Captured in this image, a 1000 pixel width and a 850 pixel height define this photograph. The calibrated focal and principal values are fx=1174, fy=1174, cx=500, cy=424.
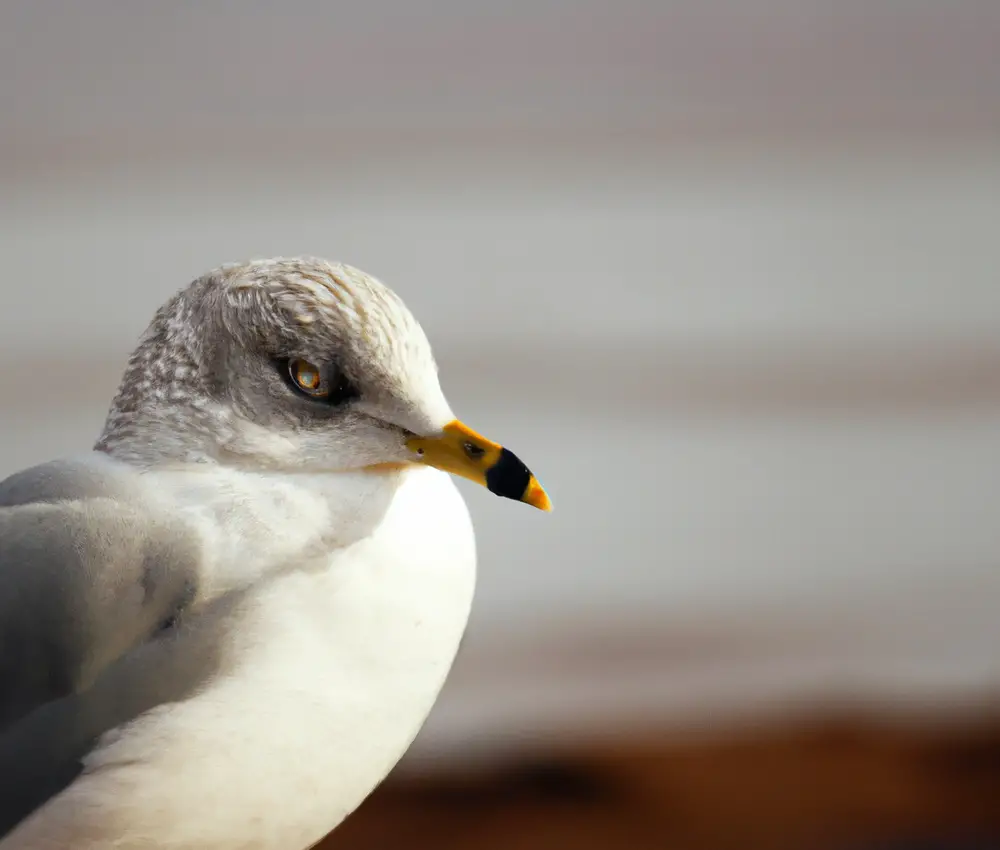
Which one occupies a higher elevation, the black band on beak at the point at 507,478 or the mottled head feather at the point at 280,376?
the mottled head feather at the point at 280,376

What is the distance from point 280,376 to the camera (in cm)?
45

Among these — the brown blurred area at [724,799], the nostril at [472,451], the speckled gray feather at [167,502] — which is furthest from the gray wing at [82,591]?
the brown blurred area at [724,799]

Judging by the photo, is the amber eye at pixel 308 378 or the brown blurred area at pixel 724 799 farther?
the brown blurred area at pixel 724 799

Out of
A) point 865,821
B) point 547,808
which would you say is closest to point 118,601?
point 547,808

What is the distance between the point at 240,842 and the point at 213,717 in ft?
0.18

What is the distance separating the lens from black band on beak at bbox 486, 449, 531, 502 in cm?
45

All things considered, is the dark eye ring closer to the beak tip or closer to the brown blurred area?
the beak tip

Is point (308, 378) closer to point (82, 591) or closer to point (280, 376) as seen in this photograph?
point (280, 376)

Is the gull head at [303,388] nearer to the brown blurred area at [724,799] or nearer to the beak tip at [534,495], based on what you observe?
the beak tip at [534,495]

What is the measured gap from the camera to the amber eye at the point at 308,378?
1.46 feet

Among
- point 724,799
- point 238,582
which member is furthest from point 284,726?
point 724,799

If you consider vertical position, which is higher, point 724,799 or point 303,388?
point 303,388

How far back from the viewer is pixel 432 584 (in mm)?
462

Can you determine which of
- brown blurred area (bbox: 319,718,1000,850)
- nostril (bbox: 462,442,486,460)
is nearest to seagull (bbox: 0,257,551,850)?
nostril (bbox: 462,442,486,460)
